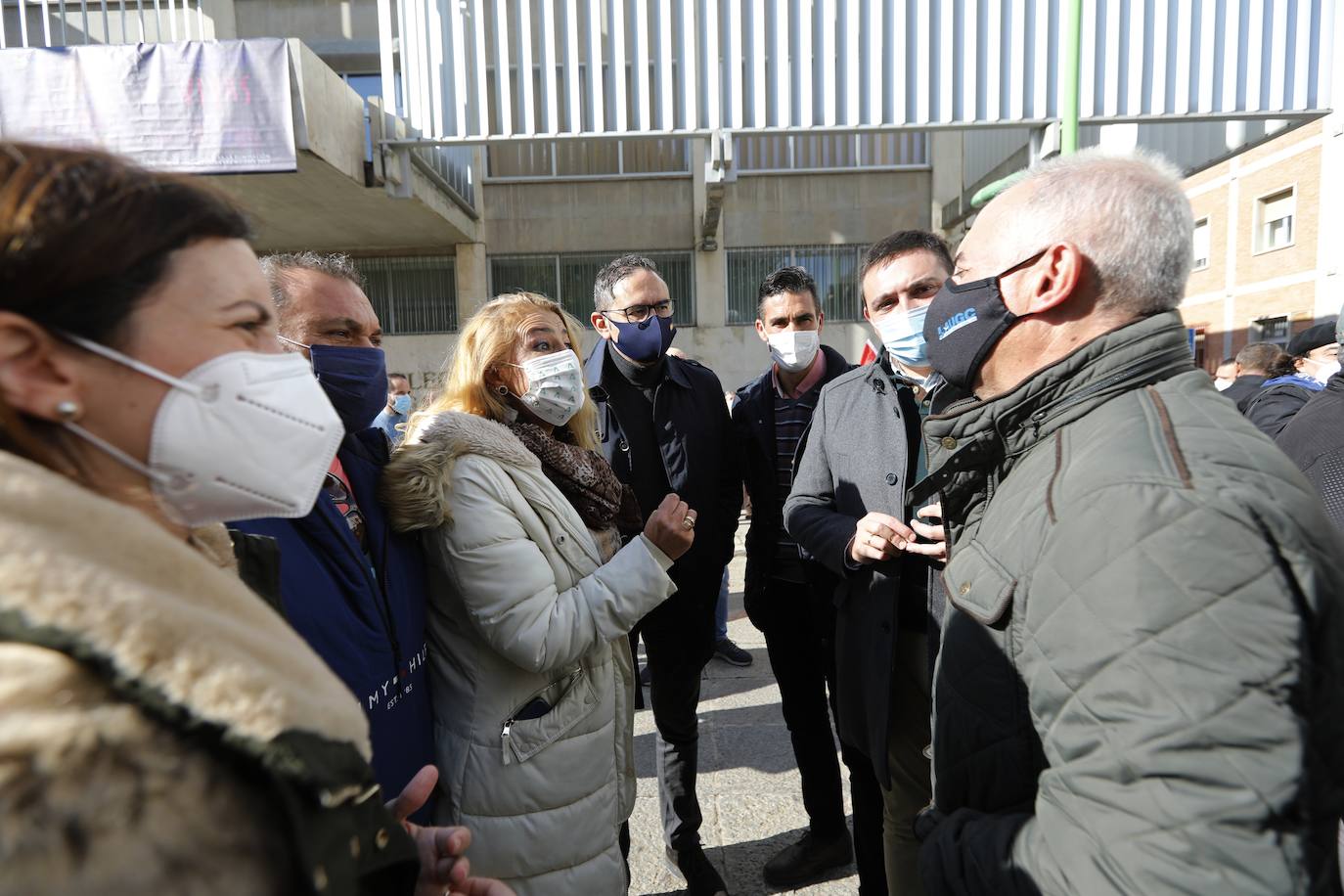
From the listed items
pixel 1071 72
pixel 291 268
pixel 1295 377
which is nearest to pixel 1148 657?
pixel 291 268

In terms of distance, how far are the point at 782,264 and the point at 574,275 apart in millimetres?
3789

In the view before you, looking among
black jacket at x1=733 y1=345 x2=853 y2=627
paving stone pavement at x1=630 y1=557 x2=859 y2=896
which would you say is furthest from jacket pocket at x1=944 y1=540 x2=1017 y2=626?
paving stone pavement at x1=630 y1=557 x2=859 y2=896

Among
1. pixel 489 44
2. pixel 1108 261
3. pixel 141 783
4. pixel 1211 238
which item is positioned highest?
pixel 489 44

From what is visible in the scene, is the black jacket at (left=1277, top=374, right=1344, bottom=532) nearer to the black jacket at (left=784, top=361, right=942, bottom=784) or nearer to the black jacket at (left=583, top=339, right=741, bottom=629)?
the black jacket at (left=784, top=361, right=942, bottom=784)

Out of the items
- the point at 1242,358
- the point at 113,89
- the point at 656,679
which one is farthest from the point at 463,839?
the point at 113,89

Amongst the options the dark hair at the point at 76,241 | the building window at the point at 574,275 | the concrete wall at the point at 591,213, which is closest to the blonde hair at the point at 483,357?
the dark hair at the point at 76,241

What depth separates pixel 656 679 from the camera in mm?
3082

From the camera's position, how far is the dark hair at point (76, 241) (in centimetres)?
75

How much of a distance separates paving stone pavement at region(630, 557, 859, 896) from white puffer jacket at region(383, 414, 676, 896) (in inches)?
47.1

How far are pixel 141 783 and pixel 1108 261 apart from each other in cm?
156

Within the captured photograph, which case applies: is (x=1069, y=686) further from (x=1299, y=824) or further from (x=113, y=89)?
(x=113, y=89)

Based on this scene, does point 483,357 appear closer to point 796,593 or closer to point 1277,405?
point 796,593

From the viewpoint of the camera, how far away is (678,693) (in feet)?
9.96

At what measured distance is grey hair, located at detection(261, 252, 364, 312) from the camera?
6.32ft
